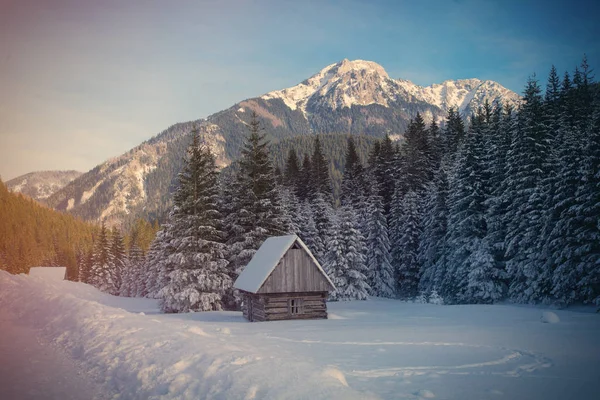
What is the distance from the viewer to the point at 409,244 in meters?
54.5

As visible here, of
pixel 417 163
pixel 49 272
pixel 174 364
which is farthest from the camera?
pixel 49 272

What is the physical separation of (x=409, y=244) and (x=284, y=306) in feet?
91.3

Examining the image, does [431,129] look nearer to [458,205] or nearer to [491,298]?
[458,205]

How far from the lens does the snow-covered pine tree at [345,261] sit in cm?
4844

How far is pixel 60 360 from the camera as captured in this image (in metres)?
14.4

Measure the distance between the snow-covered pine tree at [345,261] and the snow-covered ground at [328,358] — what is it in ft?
76.1

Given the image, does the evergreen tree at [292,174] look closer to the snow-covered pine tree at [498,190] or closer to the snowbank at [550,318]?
the snow-covered pine tree at [498,190]

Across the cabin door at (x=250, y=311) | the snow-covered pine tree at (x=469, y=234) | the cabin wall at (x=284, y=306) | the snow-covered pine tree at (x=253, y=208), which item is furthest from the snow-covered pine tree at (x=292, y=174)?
the cabin wall at (x=284, y=306)

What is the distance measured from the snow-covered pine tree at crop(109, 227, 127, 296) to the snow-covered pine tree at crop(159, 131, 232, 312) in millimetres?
55426

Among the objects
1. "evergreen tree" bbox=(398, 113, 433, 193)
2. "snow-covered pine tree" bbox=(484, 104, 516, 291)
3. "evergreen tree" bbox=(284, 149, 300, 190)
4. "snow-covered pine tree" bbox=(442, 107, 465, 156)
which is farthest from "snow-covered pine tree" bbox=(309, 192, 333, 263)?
"snow-covered pine tree" bbox=(484, 104, 516, 291)

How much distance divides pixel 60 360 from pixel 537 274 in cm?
3381

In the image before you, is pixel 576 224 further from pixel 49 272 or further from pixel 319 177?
pixel 49 272

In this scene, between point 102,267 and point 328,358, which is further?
point 102,267

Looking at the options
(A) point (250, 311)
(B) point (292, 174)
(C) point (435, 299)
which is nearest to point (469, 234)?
(C) point (435, 299)
